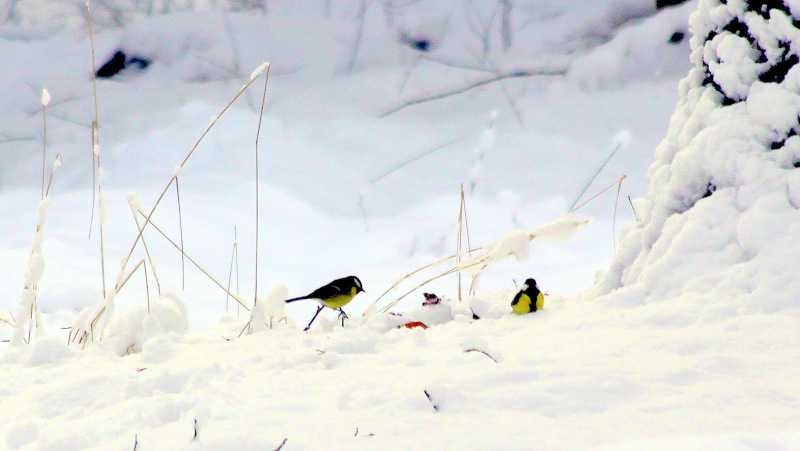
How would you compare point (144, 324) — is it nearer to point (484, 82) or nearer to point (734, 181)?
point (734, 181)

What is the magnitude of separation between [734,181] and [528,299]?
0.54 meters

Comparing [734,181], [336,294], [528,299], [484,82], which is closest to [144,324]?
[336,294]

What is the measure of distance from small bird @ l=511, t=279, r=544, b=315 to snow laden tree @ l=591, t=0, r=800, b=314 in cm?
18

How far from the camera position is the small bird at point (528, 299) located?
1.40m

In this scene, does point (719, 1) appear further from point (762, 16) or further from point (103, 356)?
point (103, 356)

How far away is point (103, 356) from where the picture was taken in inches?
53.0

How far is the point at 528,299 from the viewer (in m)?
1.40

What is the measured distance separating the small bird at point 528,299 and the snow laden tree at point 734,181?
18 centimetres

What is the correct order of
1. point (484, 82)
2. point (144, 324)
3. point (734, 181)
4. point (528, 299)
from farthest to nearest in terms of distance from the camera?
point (484, 82) → point (144, 324) → point (528, 299) → point (734, 181)

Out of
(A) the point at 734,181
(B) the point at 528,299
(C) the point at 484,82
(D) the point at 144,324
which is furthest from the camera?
(C) the point at 484,82

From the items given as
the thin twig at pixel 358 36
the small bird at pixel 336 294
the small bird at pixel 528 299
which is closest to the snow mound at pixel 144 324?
the small bird at pixel 336 294

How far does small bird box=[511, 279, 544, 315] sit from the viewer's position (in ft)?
4.59

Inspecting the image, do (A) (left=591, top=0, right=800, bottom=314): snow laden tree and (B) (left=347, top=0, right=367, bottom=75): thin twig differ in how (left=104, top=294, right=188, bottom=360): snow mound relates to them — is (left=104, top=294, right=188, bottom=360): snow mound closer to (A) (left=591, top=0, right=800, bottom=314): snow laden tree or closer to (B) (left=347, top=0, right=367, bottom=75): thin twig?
(A) (left=591, top=0, right=800, bottom=314): snow laden tree

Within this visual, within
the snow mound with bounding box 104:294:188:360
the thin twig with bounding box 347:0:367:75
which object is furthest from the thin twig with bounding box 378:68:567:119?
the snow mound with bounding box 104:294:188:360
